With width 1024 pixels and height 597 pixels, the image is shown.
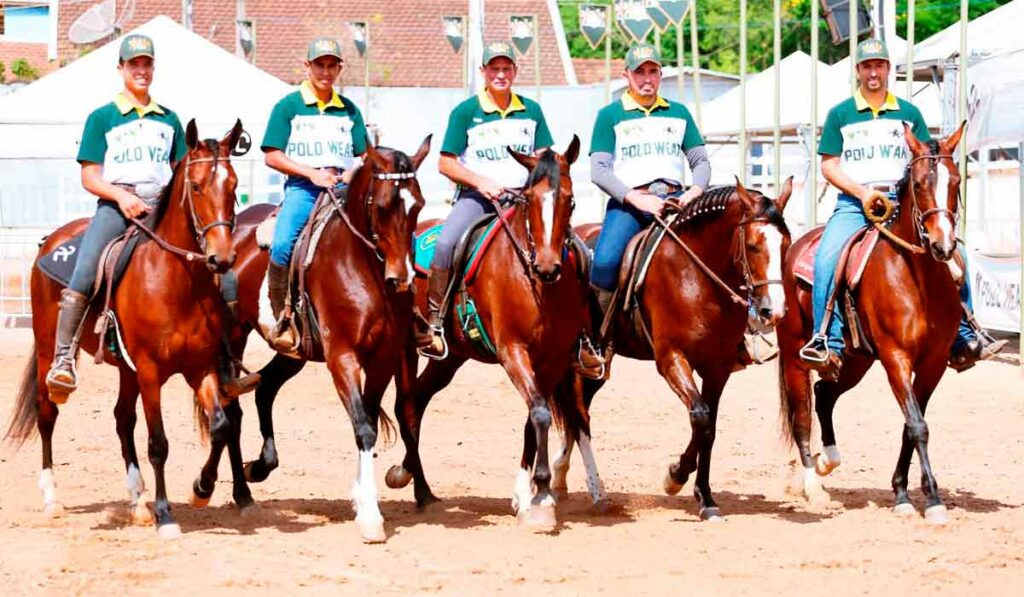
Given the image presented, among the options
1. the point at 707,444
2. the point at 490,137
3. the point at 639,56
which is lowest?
the point at 707,444

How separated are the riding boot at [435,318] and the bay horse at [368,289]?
143mm

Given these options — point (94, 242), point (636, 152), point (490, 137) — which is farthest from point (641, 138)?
point (94, 242)

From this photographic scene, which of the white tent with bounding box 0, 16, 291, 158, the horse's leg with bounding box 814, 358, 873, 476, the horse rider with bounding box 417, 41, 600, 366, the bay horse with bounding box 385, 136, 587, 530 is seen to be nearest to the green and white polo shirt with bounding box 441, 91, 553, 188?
the horse rider with bounding box 417, 41, 600, 366

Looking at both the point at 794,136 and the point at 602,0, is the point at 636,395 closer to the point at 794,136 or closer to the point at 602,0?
the point at 794,136

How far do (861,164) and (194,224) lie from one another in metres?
4.38

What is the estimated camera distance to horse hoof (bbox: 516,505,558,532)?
32.4ft

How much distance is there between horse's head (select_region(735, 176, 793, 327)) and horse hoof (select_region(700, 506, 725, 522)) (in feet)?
4.27

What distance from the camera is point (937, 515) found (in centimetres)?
995

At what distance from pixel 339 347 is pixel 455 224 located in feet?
4.08

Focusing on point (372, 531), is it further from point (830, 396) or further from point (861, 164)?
point (861, 164)

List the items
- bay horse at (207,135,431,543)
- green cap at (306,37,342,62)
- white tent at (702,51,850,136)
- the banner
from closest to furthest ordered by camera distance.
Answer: bay horse at (207,135,431,543)
green cap at (306,37,342,62)
the banner
white tent at (702,51,850,136)

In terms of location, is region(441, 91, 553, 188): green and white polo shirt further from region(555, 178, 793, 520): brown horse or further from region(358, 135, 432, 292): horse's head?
region(358, 135, 432, 292): horse's head

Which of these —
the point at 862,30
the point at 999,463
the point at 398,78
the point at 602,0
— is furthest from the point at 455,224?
the point at 602,0

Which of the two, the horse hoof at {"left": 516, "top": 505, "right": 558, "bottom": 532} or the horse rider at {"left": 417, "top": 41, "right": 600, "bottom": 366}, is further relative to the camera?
the horse rider at {"left": 417, "top": 41, "right": 600, "bottom": 366}
